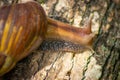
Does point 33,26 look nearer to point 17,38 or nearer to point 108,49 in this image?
point 17,38

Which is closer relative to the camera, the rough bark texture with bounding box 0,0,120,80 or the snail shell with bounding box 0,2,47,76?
the snail shell with bounding box 0,2,47,76

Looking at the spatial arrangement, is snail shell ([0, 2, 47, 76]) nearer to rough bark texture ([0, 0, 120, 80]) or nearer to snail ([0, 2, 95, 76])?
snail ([0, 2, 95, 76])

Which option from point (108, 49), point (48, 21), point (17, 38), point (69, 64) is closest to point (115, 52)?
point (108, 49)

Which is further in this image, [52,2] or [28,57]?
[52,2]

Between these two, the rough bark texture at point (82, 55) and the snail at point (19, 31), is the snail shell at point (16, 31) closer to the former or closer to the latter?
the snail at point (19, 31)

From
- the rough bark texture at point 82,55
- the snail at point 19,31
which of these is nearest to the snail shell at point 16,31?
the snail at point 19,31

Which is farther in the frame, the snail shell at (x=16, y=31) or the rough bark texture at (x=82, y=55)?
the rough bark texture at (x=82, y=55)

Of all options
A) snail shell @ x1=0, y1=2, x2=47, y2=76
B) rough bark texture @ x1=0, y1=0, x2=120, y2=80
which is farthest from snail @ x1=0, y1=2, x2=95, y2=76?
rough bark texture @ x1=0, y1=0, x2=120, y2=80
